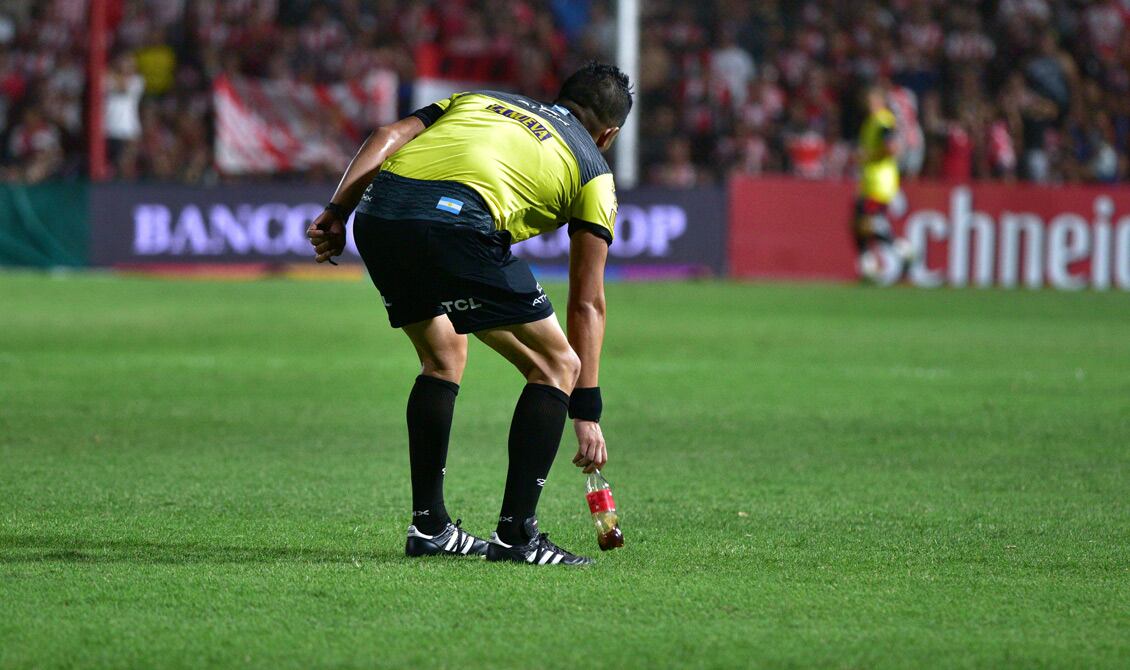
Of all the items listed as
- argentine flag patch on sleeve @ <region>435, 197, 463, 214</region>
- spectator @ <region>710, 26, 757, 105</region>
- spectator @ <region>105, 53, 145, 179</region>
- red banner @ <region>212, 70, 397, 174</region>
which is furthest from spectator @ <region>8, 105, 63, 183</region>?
argentine flag patch on sleeve @ <region>435, 197, 463, 214</region>

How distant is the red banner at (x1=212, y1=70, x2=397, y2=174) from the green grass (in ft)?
29.2

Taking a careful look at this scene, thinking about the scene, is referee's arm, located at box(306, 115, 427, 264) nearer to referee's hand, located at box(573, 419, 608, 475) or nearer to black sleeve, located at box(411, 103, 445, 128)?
black sleeve, located at box(411, 103, 445, 128)

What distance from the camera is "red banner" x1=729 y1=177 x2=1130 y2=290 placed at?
21.0 m

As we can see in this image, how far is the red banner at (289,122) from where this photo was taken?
21.8 m

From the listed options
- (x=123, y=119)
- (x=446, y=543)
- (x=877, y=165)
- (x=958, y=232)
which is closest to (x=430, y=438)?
(x=446, y=543)

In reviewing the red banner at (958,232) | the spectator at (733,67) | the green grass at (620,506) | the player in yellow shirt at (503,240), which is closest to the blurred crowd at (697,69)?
the spectator at (733,67)

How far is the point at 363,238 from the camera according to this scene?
16.8 ft

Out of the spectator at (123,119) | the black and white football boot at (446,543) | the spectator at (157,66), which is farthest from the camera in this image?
the spectator at (157,66)

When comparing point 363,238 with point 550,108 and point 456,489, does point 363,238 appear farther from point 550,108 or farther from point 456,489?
point 456,489

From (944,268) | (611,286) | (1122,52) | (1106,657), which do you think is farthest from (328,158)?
(1106,657)

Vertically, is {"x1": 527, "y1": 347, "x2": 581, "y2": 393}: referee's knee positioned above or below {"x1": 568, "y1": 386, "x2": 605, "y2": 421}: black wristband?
above

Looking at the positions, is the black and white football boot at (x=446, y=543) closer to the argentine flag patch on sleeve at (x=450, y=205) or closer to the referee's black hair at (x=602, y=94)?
the argentine flag patch on sleeve at (x=450, y=205)

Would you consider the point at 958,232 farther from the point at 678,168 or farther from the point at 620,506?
the point at 620,506

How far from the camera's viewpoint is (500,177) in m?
5.03
